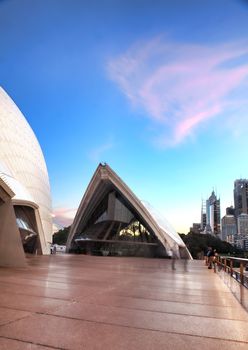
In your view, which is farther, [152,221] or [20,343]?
[152,221]

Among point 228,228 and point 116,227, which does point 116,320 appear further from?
point 228,228

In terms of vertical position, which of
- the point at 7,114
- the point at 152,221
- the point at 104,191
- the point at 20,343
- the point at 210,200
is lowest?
the point at 20,343

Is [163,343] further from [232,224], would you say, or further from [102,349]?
[232,224]

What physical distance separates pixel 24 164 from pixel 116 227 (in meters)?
19.2

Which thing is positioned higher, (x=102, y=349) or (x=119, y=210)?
(x=119, y=210)

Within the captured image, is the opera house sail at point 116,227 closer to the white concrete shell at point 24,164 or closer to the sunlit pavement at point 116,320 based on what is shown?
the white concrete shell at point 24,164

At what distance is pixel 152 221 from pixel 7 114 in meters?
19.9

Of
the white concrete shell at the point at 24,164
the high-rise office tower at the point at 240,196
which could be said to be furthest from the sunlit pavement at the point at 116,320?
the high-rise office tower at the point at 240,196

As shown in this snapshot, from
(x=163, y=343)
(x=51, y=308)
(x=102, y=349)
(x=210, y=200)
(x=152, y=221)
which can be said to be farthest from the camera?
(x=210, y=200)

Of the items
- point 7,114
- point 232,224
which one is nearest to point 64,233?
point 7,114

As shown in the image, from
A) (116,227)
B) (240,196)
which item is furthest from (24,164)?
(240,196)

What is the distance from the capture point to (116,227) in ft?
155

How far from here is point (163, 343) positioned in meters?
3.88

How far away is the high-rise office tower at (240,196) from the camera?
155150mm
